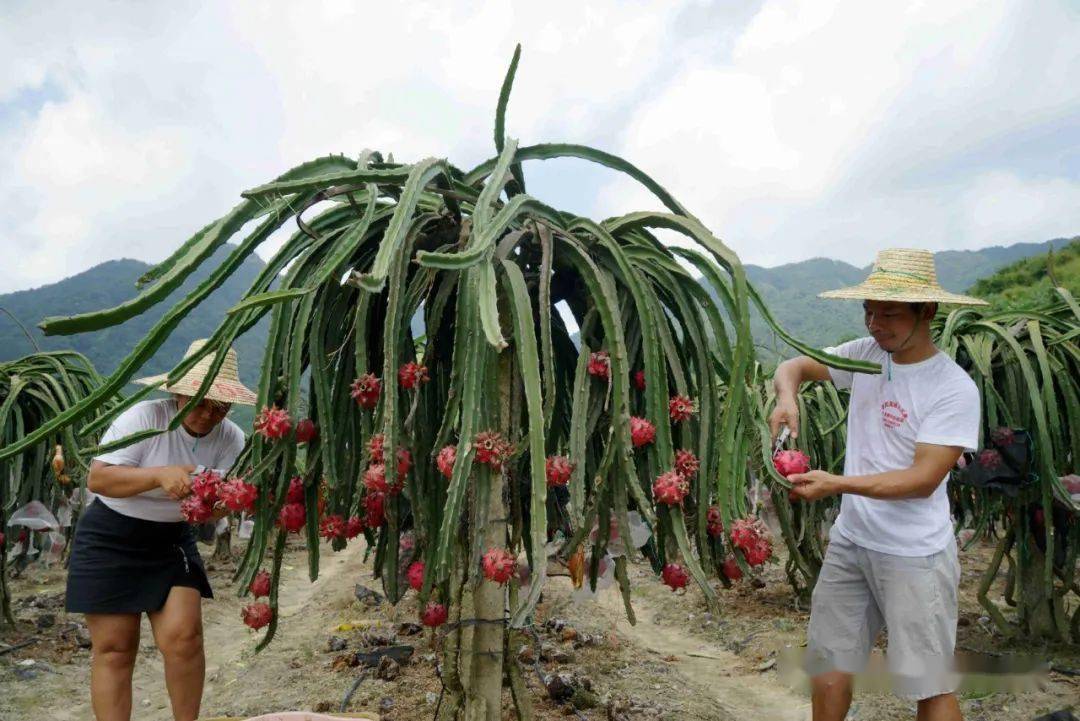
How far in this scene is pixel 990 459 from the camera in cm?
357

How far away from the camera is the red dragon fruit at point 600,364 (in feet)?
6.03

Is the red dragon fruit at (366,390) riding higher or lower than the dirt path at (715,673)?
higher

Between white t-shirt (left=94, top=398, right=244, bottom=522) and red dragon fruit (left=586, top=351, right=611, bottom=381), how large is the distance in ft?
5.23

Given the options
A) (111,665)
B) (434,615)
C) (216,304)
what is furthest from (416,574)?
(216,304)

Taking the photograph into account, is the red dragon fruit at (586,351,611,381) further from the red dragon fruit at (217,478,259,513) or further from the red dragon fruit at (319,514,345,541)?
the red dragon fruit at (217,478,259,513)

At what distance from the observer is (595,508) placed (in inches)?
68.7

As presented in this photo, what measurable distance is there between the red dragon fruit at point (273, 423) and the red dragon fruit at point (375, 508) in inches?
10.0

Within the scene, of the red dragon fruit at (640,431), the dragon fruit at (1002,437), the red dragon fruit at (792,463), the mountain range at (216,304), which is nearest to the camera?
the red dragon fruit at (640,431)

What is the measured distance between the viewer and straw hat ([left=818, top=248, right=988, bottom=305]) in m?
2.39

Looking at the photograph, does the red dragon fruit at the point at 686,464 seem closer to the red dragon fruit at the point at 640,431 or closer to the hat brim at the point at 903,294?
the red dragon fruit at the point at 640,431

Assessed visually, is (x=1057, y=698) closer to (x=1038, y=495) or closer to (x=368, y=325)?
(x=1038, y=495)

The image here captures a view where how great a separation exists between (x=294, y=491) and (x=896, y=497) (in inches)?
66.9

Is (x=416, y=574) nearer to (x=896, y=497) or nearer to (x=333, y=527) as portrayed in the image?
(x=333, y=527)

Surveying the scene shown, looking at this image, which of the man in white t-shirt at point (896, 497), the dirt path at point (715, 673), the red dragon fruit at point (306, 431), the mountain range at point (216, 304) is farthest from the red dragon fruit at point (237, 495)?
the mountain range at point (216, 304)
